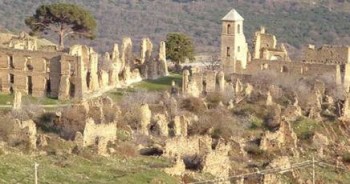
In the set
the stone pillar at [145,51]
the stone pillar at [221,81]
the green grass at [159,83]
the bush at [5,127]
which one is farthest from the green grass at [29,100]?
the stone pillar at [145,51]

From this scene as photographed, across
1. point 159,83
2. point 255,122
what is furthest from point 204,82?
point 255,122

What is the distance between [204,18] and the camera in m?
122

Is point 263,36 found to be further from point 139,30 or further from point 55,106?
point 139,30

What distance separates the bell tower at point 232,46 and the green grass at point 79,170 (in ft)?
66.6

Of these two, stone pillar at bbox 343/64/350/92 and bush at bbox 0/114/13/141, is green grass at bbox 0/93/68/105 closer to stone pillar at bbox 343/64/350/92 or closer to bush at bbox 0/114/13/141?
bush at bbox 0/114/13/141

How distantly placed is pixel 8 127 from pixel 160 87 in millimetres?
13837

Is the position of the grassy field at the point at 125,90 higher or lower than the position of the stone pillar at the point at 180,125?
higher

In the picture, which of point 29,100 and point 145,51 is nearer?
point 29,100

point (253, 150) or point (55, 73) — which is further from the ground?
Result: point (55, 73)

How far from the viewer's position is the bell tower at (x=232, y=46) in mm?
53853

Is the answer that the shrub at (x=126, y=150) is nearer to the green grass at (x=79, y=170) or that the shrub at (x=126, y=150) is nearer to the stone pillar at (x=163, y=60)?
the green grass at (x=79, y=170)

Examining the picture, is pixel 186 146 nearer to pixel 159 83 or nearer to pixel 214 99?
pixel 214 99

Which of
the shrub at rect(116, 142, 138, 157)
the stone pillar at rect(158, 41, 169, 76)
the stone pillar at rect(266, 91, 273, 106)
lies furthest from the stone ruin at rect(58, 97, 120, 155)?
the stone pillar at rect(158, 41, 169, 76)

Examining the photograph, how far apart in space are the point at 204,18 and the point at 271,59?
68.5m
